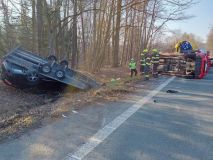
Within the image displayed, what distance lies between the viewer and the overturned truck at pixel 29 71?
29.7 feet

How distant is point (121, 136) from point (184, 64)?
12.3 m

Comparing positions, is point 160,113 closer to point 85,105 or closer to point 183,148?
point 85,105

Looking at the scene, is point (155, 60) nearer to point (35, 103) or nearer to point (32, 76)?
point (32, 76)

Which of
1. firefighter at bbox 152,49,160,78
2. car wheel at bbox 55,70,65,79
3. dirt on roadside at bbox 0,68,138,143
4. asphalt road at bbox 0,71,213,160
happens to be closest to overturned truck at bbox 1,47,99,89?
car wheel at bbox 55,70,65,79

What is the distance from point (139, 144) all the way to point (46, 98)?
615cm

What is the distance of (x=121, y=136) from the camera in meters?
4.54

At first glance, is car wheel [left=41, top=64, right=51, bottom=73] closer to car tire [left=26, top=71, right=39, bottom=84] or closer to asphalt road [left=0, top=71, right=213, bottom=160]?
car tire [left=26, top=71, right=39, bottom=84]

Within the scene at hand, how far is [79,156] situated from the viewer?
12.1ft

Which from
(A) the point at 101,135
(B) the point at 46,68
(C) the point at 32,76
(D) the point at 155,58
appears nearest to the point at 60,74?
(B) the point at 46,68

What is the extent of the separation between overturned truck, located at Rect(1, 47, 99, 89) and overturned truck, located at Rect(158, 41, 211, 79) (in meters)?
8.04

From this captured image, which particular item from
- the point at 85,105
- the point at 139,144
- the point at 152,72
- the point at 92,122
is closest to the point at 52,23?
the point at 152,72

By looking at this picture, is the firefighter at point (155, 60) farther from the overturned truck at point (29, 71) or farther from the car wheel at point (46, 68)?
the car wheel at point (46, 68)

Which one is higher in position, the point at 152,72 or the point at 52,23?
the point at 52,23

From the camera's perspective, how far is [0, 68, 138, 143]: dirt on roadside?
5.00 meters
